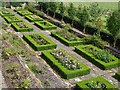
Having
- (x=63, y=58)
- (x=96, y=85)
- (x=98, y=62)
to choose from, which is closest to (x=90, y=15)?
(x=98, y=62)

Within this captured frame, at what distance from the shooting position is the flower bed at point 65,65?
62.6 feet

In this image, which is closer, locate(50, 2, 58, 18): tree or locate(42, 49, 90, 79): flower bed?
locate(42, 49, 90, 79): flower bed

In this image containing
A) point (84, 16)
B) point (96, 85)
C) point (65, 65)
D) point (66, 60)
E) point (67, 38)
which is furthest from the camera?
point (84, 16)

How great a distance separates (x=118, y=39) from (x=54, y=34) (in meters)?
8.60

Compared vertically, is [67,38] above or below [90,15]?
below

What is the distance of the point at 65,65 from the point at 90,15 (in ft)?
53.6

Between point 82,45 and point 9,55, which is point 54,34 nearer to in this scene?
point 82,45

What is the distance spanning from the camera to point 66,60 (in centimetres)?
2100

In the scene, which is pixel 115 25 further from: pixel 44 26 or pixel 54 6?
pixel 54 6

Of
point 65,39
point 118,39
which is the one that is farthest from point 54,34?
point 118,39

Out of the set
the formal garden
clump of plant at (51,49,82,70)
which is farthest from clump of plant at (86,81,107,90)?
clump of plant at (51,49,82,70)

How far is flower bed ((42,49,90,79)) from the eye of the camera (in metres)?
19.1

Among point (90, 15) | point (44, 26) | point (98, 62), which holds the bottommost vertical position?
point (98, 62)

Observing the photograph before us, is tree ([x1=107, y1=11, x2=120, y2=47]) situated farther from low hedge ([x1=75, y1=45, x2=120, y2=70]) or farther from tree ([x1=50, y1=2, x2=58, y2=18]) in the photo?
tree ([x1=50, y1=2, x2=58, y2=18])
